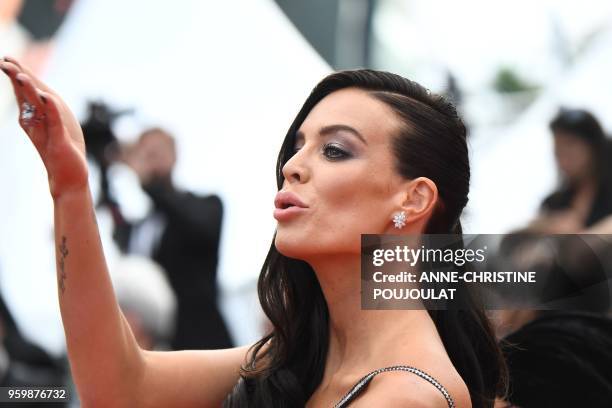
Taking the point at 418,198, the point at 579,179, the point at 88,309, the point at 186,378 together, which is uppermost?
the point at 579,179

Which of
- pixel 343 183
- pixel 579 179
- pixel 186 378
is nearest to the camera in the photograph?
pixel 343 183

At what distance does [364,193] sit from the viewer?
237cm

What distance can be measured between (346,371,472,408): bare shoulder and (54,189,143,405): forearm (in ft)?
1.86

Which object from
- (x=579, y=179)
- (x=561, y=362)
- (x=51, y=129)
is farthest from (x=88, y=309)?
(x=579, y=179)

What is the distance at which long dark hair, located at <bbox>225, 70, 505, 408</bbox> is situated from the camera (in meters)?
2.42

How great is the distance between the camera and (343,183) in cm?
236

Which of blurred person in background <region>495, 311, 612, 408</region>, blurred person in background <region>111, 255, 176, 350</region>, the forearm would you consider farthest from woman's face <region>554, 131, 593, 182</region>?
the forearm

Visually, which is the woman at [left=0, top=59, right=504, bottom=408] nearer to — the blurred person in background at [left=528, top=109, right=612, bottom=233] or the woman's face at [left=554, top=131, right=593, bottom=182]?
the blurred person in background at [left=528, top=109, right=612, bottom=233]

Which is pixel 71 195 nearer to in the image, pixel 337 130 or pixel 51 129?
pixel 51 129

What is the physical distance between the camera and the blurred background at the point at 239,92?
5176 mm

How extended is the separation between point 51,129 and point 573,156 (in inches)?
109

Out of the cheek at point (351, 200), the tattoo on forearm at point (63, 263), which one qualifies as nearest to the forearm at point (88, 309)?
the tattoo on forearm at point (63, 263)

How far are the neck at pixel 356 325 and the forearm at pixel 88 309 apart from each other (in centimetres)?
48

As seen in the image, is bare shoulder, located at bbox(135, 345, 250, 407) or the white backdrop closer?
bare shoulder, located at bbox(135, 345, 250, 407)
